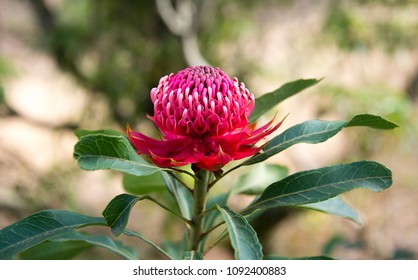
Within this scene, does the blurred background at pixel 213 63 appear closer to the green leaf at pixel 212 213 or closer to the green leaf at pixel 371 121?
the green leaf at pixel 212 213

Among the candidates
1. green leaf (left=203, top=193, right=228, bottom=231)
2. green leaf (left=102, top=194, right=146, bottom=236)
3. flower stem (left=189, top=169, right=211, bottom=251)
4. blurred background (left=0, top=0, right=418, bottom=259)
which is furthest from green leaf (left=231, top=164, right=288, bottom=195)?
blurred background (left=0, top=0, right=418, bottom=259)

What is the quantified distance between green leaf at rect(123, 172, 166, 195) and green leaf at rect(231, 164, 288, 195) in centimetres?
10

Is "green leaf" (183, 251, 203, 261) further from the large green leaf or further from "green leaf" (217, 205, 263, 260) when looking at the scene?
the large green leaf

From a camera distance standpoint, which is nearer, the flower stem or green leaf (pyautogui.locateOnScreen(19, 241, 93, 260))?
the flower stem

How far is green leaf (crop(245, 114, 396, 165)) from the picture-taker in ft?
1.89

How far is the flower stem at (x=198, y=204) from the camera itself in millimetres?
604

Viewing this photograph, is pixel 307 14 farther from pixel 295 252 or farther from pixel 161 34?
pixel 295 252

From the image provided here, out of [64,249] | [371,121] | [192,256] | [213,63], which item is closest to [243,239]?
[192,256]

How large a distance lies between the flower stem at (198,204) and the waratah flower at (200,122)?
1.2 inches

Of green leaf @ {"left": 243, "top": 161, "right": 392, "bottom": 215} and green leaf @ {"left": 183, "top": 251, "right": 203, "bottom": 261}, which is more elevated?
green leaf @ {"left": 243, "top": 161, "right": 392, "bottom": 215}

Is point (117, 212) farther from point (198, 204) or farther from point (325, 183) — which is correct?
point (325, 183)

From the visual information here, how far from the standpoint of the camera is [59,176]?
7.86 feet

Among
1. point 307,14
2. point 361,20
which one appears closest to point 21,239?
point 361,20
